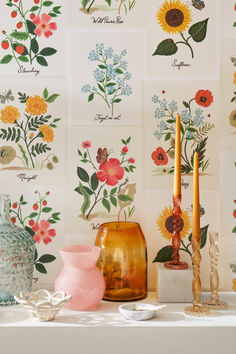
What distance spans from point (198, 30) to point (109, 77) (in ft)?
0.98

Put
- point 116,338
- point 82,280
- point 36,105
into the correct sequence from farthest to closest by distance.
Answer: point 36,105
point 82,280
point 116,338

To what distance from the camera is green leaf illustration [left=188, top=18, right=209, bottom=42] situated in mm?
1430

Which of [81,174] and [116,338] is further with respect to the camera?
[81,174]

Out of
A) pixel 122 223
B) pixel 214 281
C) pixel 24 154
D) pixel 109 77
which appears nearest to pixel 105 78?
pixel 109 77

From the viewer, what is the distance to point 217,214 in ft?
4.75

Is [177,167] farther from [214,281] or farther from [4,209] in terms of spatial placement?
[4,209]

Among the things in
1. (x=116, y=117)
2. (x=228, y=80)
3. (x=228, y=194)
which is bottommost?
(x=228, y=194)

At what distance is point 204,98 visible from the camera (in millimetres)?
1436

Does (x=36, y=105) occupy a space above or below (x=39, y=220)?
above

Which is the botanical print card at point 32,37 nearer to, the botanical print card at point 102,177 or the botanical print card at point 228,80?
the botanical print card at point 102,177

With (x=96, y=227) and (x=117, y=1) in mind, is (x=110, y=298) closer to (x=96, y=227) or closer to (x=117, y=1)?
(x=96, y=227)

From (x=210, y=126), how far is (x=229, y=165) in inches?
5.1

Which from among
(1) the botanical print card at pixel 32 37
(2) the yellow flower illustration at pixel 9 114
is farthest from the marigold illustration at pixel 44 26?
(2) the yellow flower illustration at pixel 9 114

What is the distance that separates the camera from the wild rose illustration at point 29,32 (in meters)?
1.43
